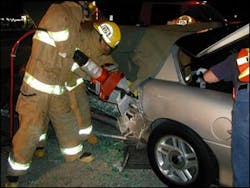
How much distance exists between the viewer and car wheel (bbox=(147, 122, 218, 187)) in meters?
3.37

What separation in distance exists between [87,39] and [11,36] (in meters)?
5.49

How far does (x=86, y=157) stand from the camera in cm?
427

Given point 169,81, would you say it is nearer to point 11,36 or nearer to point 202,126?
point 202,126

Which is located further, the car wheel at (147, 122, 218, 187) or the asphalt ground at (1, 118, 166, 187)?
the asphalt ground at (1, 118, 166, 187)

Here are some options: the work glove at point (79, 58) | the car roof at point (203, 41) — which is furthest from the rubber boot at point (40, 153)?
the car roof at point (203, 41)

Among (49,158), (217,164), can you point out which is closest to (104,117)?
(49,158)

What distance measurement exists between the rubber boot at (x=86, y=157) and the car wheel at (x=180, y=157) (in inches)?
32.0

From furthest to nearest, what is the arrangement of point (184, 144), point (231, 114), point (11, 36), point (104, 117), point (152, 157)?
1. point (11, 36)
2. point (104, 117)
3. point (152, 157)
4. point (184, 144)
5. point (231, 114)

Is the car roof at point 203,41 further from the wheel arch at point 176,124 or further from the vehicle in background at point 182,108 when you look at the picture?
the wheel arch at point 176,124

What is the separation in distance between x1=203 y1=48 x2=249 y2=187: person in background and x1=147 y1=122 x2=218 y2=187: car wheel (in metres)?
0.39

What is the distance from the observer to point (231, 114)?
3070mm

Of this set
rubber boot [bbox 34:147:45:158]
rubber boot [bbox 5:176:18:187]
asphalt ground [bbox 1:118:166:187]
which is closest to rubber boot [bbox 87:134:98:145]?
asphalt ground [bbox 1:118:166:187]

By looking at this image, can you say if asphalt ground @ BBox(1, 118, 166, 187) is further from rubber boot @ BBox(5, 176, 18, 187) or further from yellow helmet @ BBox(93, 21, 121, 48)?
yellow helmet @ BBox(93, 21, 121, 48)

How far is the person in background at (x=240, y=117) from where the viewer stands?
278 cm
